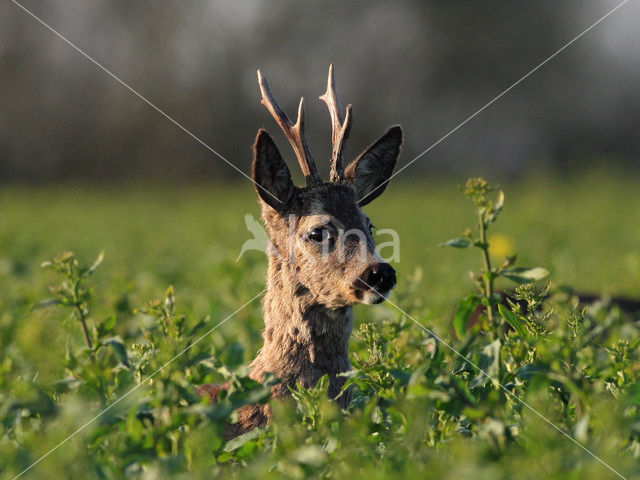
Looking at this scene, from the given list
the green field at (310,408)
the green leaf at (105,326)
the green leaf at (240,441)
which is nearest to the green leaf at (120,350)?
the green field at (310,408)

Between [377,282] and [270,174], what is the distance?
0.87 meters

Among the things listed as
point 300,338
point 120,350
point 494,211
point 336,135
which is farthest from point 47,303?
point 494,211

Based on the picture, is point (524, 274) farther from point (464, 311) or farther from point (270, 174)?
point (270, 174)

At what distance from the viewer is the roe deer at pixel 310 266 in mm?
4188

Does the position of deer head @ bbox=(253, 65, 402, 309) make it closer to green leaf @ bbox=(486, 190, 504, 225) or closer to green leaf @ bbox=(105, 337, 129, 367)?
green leaf @ bbox=(486, 190, 504, 225)

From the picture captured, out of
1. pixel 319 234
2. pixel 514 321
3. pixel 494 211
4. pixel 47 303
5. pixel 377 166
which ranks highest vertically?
pixel 47 303

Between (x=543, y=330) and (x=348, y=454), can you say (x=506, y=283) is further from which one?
(x=348, y=454)

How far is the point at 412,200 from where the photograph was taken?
67.2 feet

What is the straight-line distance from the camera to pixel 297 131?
4.55m

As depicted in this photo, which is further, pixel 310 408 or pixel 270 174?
pixel 270 174

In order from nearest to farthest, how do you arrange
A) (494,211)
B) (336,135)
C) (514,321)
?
(514,321), (494,211), (336,135)

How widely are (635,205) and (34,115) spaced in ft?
82.9

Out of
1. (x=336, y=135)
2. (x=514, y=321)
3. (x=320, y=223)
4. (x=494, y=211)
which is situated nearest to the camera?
(x=514, y=321)

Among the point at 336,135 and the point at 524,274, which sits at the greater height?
the point at 336,135
